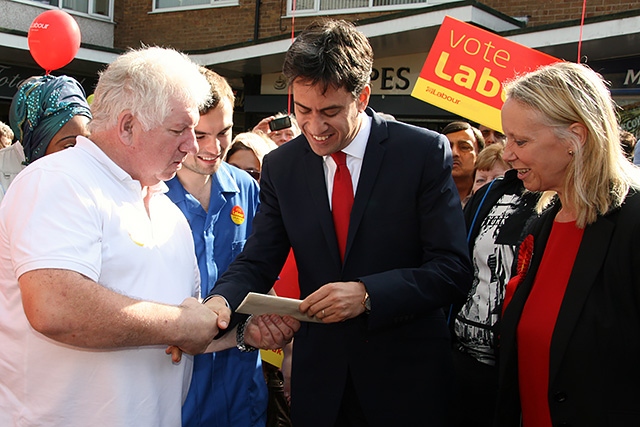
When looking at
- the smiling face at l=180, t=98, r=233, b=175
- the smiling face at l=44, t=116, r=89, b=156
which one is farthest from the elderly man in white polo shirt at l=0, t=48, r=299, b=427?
the smiling face at l=44, t=116, r=89, b=156

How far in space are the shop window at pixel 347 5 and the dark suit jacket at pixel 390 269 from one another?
957cm

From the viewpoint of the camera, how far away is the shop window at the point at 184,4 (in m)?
13.7

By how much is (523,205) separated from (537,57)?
7.56 feet

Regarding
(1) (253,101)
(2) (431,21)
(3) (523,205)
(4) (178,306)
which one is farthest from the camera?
(1) (253,101)

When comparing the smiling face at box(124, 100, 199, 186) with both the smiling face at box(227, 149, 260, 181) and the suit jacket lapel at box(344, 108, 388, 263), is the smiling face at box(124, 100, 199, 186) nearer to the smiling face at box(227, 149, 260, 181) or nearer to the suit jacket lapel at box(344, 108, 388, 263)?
the suit jacket lapel at box(344, 108, 388, 263)

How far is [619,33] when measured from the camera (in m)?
7.70

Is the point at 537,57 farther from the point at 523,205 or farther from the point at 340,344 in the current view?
the point at 340,344

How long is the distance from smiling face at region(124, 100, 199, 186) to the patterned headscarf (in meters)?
1.04

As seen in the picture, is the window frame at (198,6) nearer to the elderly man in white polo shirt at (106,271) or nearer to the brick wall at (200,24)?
the brick wall at (200,24)

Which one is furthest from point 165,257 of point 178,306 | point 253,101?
point 253,101

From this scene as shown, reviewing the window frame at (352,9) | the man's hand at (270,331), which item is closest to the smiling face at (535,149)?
the man's hand at (270,331)

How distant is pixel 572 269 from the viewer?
7.61ft

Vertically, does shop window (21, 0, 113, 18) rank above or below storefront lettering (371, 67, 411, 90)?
above

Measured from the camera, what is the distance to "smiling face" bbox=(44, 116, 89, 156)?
3029 mm
